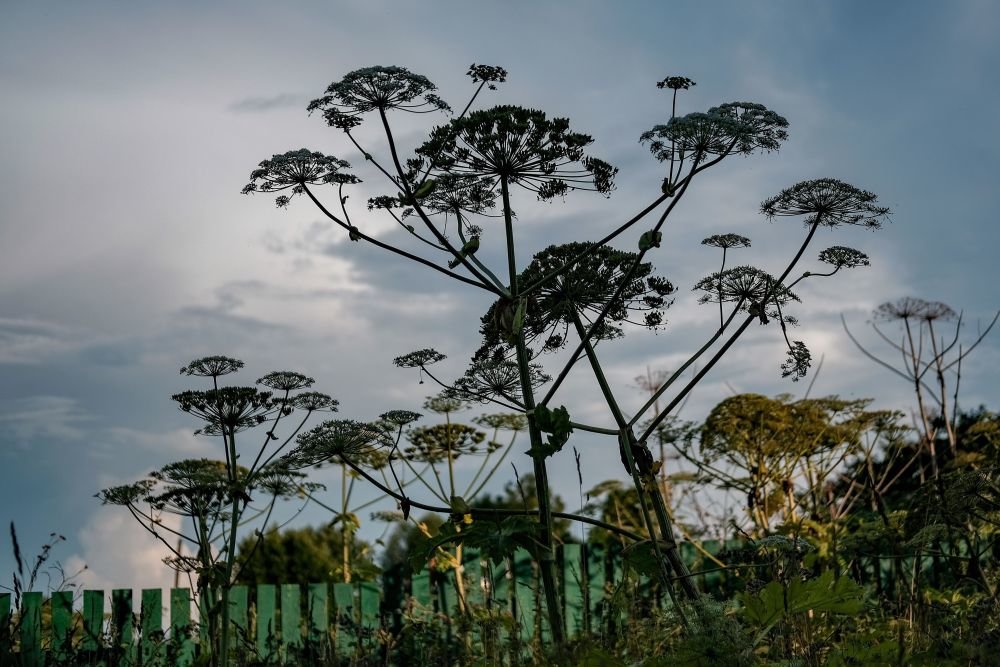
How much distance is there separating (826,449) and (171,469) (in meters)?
7.70

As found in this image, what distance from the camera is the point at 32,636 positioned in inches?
316

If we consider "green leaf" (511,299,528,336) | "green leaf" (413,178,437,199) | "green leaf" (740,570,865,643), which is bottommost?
"green leaf" (740,570,865,643)

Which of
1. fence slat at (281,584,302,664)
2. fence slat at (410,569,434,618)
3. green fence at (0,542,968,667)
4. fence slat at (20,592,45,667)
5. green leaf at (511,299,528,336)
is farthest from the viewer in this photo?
fence slat at (410,569,434,618)

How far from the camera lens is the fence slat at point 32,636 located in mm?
6596

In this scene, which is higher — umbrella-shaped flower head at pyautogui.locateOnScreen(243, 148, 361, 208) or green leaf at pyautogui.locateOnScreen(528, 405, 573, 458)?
umbrella-shaped flower head at pyautogui.locateOnScreen(243, 148, 361, 208)

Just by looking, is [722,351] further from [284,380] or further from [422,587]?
[422,587]

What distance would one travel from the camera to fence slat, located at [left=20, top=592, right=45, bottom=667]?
260 inches

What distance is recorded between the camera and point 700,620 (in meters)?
4.06

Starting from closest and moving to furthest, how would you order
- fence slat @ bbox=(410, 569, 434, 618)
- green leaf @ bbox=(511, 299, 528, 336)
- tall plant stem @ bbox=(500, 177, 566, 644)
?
tall plant stem @ bbox=(500, 177, 566, 644) → green leaf @ bbox=(511, 299, 528, 336) → fence slat @ bbox=(410, 569, 434, 618)

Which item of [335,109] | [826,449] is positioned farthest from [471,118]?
[826,449]

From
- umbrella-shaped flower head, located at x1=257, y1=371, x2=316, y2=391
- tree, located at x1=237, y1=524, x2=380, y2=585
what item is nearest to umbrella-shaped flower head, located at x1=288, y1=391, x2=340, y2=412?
umbrella-shaped flower head, located at x1=257, y1=371, x2=316, y2=391

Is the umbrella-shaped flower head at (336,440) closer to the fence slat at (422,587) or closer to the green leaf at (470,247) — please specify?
the green leaf at (470,247)

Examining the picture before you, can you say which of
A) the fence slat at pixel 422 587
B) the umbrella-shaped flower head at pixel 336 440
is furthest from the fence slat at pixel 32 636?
the fence slat at pixel 422 587

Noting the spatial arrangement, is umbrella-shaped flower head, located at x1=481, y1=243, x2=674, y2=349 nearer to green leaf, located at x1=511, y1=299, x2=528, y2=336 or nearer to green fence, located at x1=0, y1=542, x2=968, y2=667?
green leaf, located at x1=511, y1=299, x2=528, y2=336
